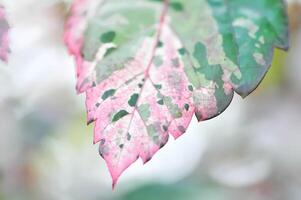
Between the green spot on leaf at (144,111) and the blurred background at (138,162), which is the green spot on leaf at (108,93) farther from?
the blurred background at (138,162)

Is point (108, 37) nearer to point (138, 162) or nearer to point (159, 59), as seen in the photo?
point (159, 59)

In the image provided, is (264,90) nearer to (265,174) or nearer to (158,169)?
(265,174)

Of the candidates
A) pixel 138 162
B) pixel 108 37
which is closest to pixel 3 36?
pixel 108 37

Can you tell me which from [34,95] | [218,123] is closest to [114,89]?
[34,95]

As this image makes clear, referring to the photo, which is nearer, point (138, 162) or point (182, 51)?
point (182, 51)

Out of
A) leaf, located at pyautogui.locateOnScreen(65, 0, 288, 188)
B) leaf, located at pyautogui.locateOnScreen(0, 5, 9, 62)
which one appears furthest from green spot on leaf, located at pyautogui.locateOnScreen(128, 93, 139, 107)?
leaf, located at pyautogui.locateOnScreen(0, 5, 9, 62)

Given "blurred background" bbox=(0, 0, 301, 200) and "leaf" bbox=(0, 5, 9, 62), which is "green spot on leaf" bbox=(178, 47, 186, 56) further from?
"blurred background" bbox=(0, 0, 301, 200)

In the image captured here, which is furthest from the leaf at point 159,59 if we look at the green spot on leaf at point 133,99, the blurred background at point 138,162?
the blurred background at point 138,162
